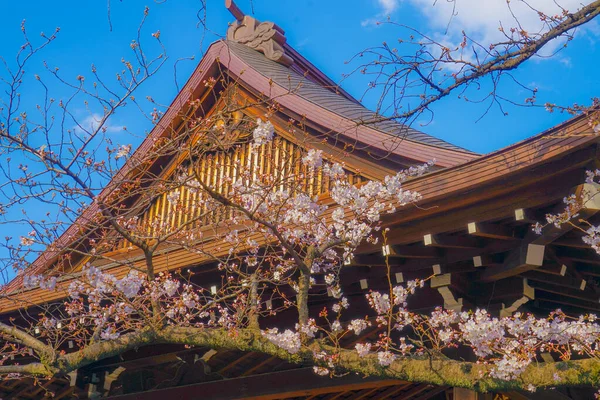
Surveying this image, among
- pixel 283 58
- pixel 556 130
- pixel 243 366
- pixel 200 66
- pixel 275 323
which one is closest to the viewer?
pixel 556 130

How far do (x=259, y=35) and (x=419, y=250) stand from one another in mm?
5081

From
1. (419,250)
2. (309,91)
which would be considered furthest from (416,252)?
(309,91)

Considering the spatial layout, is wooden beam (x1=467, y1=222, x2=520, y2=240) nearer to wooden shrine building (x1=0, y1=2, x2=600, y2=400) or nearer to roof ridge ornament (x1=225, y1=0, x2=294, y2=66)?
wooden shrine building (x1=0, y1=2, x2=600, y2=400)

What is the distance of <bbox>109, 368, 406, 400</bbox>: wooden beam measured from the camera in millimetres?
5578

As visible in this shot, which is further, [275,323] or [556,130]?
[275,323]

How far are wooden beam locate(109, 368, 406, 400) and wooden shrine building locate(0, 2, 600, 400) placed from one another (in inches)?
0.4

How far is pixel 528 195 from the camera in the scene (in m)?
4.26

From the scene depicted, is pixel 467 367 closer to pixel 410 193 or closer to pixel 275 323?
pixel 410 193

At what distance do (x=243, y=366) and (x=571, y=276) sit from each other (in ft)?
10.5

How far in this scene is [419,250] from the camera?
4.92 meters

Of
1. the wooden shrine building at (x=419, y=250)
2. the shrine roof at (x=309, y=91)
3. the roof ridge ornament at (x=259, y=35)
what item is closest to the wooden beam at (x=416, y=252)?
the wooden shrine building at (x=419, y=250)

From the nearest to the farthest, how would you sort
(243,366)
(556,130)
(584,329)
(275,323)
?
(556,130), (584,329), (275,323), (243,366)

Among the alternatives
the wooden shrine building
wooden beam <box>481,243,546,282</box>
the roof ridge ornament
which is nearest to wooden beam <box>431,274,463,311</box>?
the wooden shrine building

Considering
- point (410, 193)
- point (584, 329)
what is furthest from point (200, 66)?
point (584, 329)
